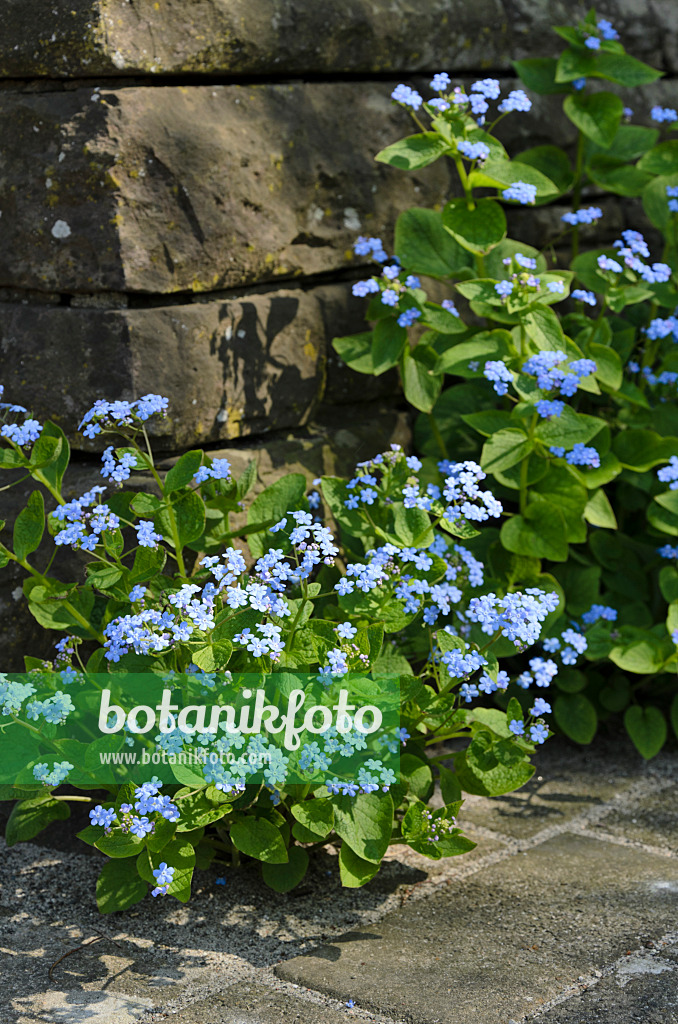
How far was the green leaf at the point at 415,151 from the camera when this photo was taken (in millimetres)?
2180

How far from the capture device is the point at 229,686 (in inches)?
68.9

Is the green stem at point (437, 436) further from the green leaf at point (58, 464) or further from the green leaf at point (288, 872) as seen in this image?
the green leaf at point (288, 872)

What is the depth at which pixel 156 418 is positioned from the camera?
2.12 m

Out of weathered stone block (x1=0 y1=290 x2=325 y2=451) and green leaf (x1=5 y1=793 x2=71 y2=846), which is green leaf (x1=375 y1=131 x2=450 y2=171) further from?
green leaf (x1=5 y1=793 x2=71 y2=846)

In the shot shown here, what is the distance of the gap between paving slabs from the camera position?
157 cm

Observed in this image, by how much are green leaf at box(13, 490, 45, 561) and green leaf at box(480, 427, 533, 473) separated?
0.89m

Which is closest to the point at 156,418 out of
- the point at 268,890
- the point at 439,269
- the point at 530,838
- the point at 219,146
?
the point at 219,146

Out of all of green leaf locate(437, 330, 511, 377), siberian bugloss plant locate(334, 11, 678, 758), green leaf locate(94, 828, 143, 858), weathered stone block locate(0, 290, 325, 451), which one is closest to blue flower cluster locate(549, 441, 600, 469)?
siberian bugloss plant locate(334, 11, 678, 758)

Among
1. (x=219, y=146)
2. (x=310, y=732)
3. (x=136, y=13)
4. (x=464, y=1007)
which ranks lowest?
(x=464, y=1007)

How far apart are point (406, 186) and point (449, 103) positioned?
0.91 feet

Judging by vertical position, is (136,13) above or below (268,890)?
above

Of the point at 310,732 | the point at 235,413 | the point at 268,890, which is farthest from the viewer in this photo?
the point at 235,413

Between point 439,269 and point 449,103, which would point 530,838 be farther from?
point 449,103

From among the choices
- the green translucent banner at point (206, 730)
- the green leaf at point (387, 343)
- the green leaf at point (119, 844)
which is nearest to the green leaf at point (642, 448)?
the green leaf at point (387, 343)
